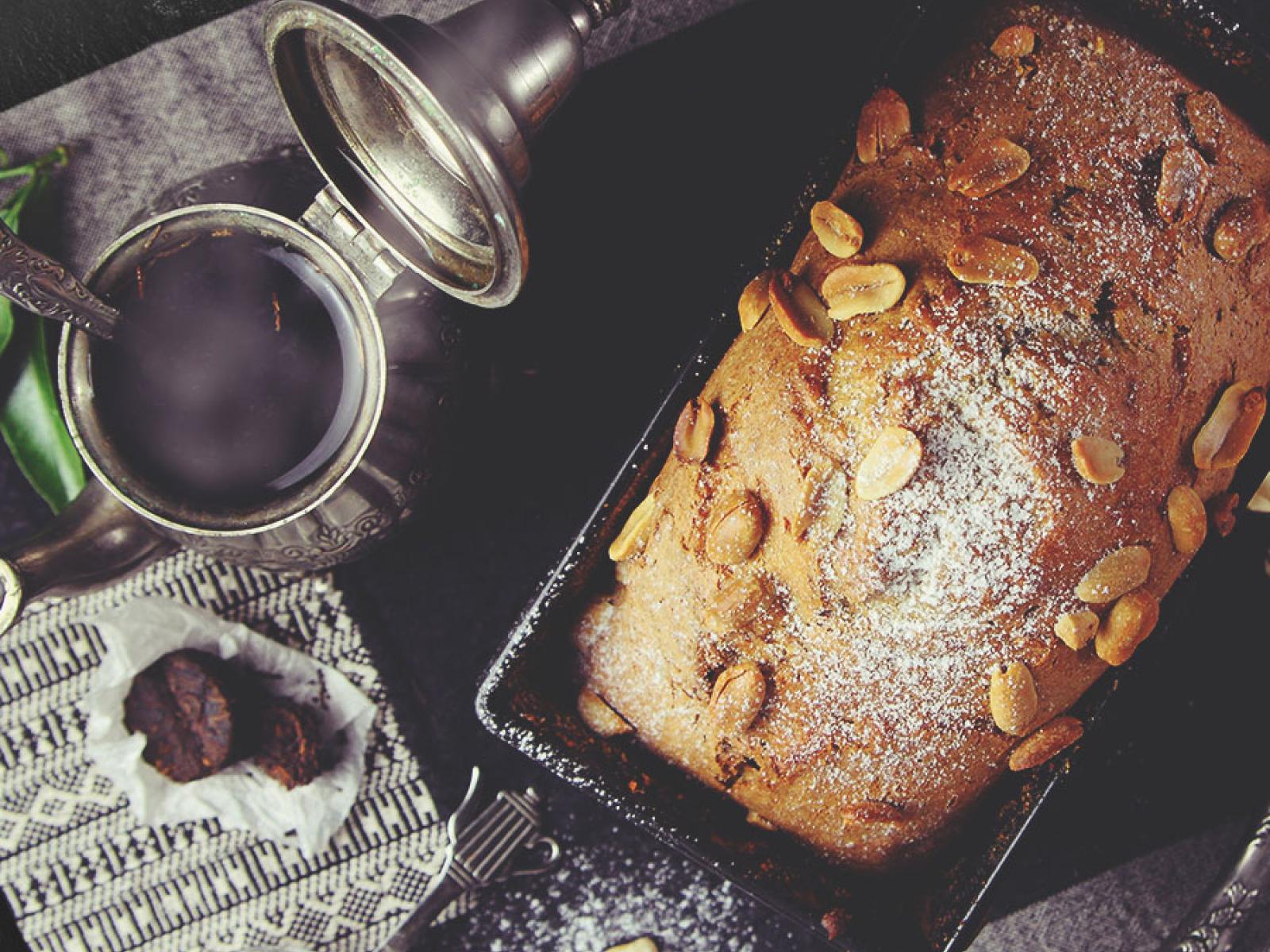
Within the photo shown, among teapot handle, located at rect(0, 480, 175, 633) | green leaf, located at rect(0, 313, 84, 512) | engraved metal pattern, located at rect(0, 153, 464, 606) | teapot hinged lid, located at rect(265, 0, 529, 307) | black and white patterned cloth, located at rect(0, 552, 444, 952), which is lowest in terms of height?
black and white patterned cloth, located at rect(0, 552, 444, 952)

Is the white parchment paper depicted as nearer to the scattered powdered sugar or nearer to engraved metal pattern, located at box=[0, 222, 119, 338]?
the scattered powdered sugar

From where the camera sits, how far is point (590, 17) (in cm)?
98

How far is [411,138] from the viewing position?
3.37 ft

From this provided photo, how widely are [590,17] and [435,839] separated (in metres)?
1.02

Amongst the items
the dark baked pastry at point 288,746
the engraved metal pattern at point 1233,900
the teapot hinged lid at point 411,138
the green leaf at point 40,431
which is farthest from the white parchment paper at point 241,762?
the engraved metal pattern at point 1233,900

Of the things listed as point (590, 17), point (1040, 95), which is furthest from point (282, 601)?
point (1040, 95)

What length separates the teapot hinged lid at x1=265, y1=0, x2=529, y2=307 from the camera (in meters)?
0.84

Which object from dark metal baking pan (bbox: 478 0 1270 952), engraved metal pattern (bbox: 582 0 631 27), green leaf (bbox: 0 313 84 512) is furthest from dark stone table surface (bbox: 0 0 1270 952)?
engraved metal pattern (bbox: 582 0 631 27)

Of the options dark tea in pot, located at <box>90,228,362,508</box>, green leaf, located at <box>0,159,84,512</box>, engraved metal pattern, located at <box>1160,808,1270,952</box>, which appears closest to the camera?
dark tea in pot, located at <box>90,228,362,508</box>

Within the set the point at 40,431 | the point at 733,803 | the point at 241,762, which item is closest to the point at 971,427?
the point at 733,803

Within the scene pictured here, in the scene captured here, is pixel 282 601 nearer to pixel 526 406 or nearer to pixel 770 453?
pixel 526 406

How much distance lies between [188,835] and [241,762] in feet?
0.47

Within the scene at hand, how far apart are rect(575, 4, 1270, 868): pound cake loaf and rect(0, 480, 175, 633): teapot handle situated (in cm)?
57

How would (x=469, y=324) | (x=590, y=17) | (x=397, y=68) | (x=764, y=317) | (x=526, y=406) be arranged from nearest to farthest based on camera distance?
1. (x=397, y=68)
2. (x=590, y=17)
3. (x=764, y=317)
4. (x=469, y=324)
5. (x=526, y=406)
